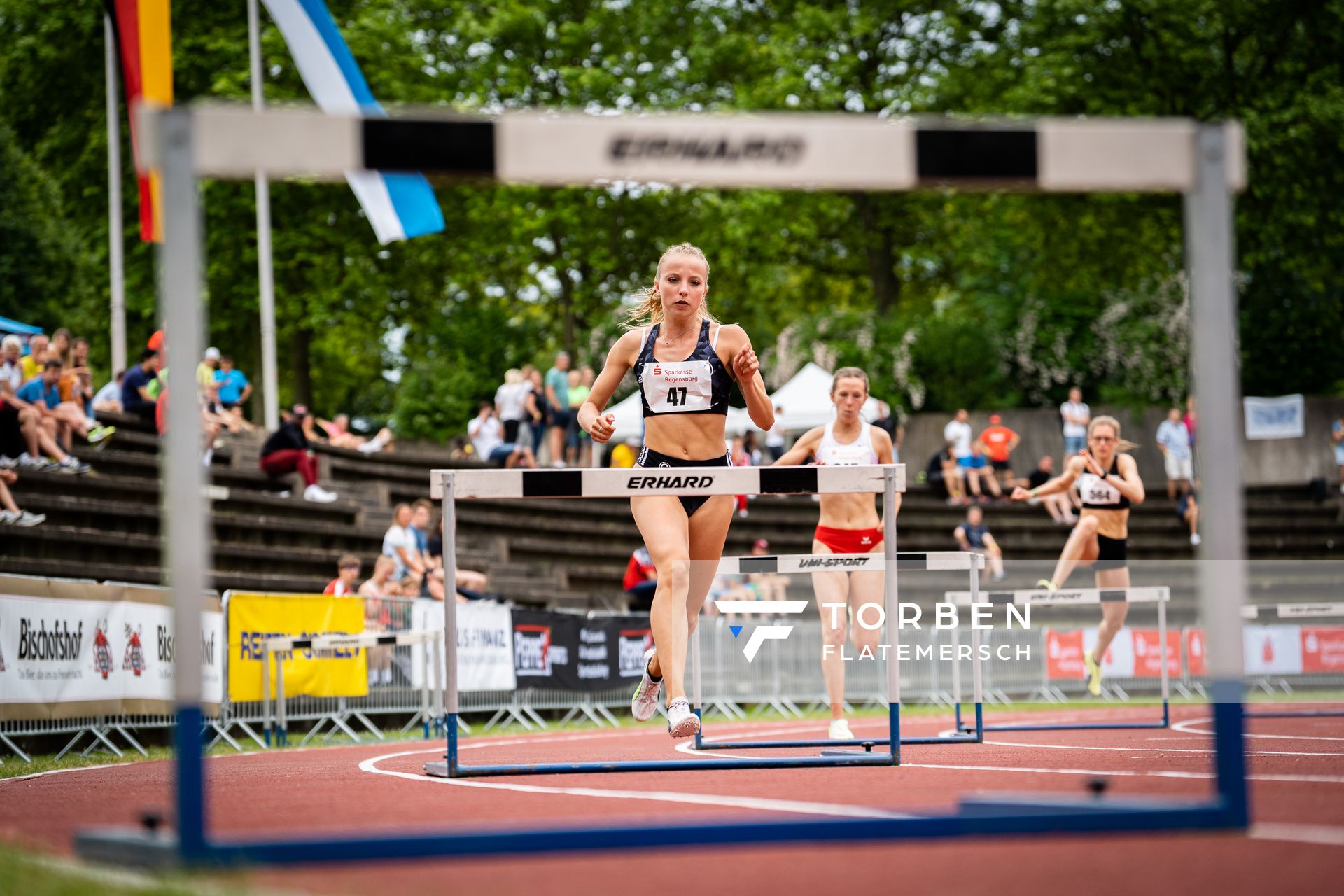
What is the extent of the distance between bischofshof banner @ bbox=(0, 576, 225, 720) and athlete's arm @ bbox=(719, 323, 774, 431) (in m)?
5.07

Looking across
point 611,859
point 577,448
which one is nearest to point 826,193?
point 577,448

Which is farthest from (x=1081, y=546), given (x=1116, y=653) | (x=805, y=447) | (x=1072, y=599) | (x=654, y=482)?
(x=1116, y=653)

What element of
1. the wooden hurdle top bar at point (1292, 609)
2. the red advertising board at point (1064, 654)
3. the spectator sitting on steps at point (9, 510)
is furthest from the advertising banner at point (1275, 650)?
the spectator sitting on steps at point (9, 510)

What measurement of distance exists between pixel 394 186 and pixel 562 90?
24.2 metres

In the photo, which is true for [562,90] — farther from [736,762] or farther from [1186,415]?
[736,762]

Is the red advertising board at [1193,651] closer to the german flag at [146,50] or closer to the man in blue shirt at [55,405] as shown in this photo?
the man in blue shirt at [55,405]

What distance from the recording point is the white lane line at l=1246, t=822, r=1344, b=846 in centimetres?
427

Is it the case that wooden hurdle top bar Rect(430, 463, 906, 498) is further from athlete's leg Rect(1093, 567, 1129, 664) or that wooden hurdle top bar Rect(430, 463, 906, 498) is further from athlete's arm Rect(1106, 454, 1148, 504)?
athlete's leg Rect(1093, 567, 1129, 664)

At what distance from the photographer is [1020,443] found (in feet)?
124

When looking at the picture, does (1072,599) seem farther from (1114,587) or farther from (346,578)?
(346,578)

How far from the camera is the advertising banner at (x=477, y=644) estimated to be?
1769 centimetres

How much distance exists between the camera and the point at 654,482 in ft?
24.0

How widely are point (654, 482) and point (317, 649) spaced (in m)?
9.32

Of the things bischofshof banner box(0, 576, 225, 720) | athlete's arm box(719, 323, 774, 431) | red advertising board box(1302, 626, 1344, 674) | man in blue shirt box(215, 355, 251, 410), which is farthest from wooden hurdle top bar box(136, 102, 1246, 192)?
man in blue shirt box(215, 355, 251, 410)
